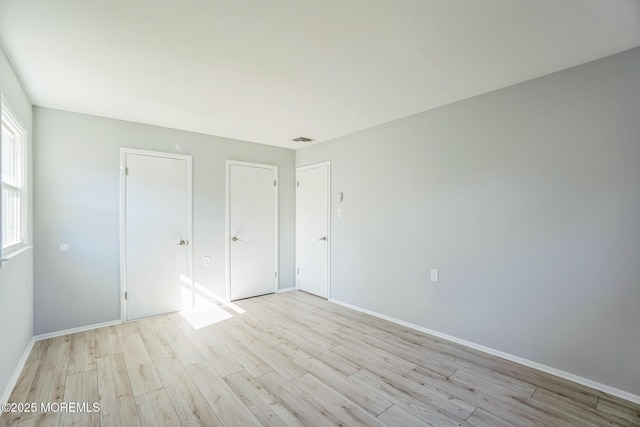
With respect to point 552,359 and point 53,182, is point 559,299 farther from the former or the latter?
point 53,182

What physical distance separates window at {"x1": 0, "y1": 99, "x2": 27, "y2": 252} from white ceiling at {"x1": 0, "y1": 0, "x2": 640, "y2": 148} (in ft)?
1.48

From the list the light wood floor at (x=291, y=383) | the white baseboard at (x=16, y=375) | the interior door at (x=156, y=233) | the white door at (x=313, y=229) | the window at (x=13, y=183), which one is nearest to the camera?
the light wood floor at (x=291, y=383)

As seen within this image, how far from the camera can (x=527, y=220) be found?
2.46 m

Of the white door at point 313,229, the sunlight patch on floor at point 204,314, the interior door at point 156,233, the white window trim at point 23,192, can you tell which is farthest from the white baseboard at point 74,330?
the white door at point 313,229

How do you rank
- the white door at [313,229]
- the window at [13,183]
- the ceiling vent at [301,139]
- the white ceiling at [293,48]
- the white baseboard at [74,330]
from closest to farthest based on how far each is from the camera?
the white ceiling at [293,48] → the window at [13,183] → the white baseboard at [74,330] → the ceiling vent at [301,139] → the white door at [313,229]

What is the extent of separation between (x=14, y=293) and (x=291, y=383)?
89.6 inches

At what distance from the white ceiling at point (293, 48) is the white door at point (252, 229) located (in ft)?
4.84

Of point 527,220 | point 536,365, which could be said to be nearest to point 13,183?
point 527,220

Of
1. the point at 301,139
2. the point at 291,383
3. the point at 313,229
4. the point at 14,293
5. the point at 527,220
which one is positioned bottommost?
the point at 291,383

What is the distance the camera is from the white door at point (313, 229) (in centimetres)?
441

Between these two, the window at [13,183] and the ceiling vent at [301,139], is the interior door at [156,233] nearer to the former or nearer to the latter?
the window at [13,183]

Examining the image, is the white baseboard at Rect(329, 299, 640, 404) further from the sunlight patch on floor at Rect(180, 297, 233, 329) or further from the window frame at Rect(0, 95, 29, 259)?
the window frame at Rect(0, 95, 29, 259)

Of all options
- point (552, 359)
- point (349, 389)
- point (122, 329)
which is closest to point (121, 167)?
point (122, 329)

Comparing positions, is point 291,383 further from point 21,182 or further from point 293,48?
point 21,182
